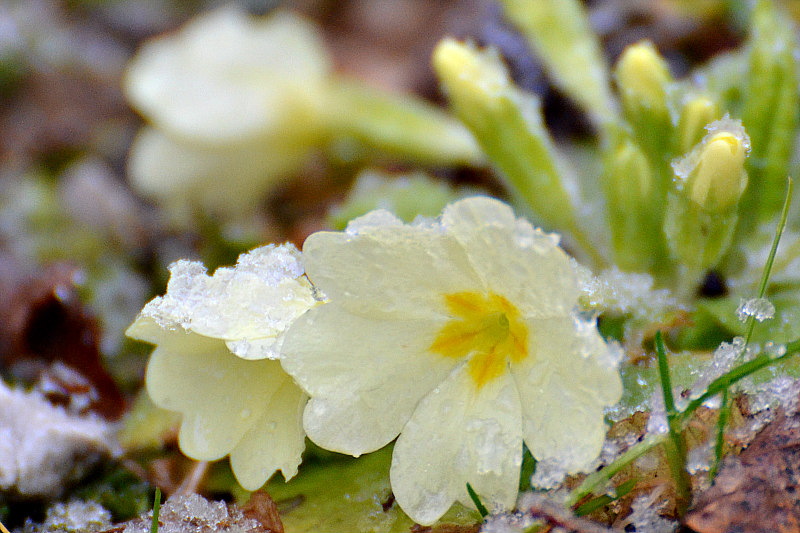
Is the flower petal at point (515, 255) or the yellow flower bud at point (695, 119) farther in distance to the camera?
the yellow flower bud at point (695, 119)

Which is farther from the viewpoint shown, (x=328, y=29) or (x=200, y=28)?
(x=328, y=29)

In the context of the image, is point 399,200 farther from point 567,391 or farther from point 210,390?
point 567,391

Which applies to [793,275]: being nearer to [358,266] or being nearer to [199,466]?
[358,266]

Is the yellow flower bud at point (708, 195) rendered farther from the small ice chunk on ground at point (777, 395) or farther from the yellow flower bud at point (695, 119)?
the small ice chunk on ground at point (777, 395)

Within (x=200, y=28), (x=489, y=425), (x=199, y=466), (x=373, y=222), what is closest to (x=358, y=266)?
(x=373, y=222)

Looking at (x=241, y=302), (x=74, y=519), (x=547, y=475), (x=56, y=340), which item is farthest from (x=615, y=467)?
(x=56, y=340)

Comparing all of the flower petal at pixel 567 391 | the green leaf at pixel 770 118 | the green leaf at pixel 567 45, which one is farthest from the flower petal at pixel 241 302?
the green leaf at pixel 567 45
